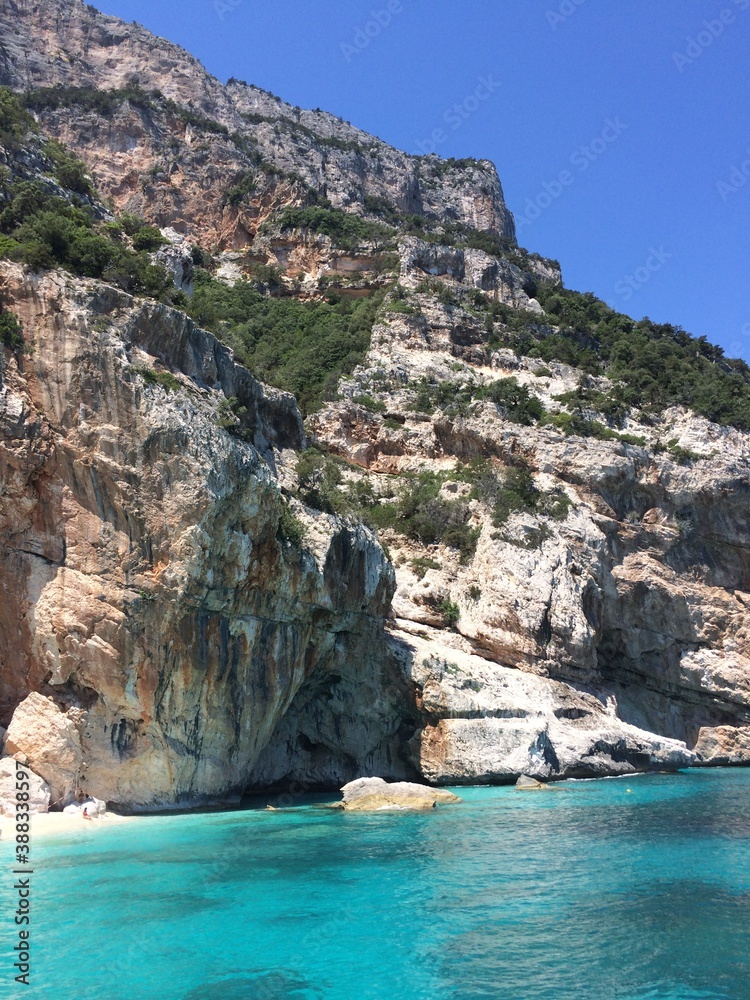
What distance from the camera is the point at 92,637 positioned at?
18.3m

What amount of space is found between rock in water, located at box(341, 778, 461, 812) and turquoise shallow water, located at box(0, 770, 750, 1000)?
2.45 meters

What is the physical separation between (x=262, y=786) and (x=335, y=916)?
1517 centimetres

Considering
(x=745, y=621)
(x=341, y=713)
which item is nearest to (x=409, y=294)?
(x=745, y=621)

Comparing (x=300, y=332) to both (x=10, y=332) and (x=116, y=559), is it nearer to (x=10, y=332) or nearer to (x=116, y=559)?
(x=10, y=332)

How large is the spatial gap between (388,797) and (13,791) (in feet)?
31.7

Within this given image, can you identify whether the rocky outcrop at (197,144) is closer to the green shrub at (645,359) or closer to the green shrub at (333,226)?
the green shrub at (333,226)

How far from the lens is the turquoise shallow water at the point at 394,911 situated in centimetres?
860

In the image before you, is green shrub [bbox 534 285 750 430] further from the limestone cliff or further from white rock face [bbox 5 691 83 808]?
white rock face [bbox 5 691 83 808]

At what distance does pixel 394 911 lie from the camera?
36.6ft

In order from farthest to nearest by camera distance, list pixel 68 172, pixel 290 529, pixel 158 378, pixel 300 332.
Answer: pixel 300 332, pixel 68 172, pixel 290 529, pixel 158 378

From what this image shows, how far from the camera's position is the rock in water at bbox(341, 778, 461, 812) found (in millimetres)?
20812

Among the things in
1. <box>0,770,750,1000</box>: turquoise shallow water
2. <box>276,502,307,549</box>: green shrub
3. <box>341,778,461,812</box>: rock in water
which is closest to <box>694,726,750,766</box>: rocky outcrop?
<box>0,770,750,1000</box>: turquoise shallow water

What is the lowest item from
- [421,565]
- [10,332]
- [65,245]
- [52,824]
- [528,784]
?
[528,784]

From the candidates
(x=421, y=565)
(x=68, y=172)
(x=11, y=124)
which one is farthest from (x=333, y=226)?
(x=11, y=124)
